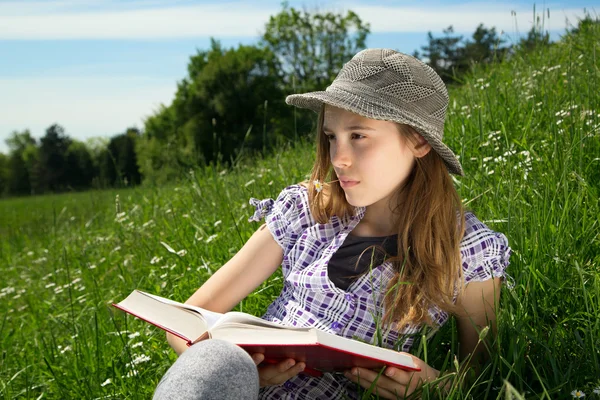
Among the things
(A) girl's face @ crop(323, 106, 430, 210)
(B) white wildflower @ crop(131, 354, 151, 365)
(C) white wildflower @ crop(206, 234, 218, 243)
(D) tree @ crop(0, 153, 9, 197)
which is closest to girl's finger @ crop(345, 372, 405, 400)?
(A) girl's face @ crop(323, 106, 430, 210)

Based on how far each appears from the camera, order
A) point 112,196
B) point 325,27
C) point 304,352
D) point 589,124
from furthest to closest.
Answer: point 325,27 → point 112,196 → point 589,124 → point 304,352

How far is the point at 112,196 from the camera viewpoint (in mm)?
7527

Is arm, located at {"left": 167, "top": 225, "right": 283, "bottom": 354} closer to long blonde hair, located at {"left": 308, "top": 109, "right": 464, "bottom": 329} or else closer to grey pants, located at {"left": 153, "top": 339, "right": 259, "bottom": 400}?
long blonde hair, located at {"left": 308, "top": 109, "right": 464, "bottom": 329}

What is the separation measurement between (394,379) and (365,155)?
653 mm

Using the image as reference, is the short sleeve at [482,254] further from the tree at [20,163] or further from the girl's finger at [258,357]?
the tree at [20,163]

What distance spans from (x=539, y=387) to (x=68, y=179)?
50340 millimetres

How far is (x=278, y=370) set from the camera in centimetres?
181

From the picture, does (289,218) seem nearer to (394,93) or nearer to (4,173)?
(394,93)

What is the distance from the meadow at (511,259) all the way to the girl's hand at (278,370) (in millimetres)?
347

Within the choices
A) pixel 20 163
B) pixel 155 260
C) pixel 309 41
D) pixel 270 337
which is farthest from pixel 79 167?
pixel 270 337

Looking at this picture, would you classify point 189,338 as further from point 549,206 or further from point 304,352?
point 549,206

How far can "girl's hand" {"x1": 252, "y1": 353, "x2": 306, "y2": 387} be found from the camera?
179 centimetres

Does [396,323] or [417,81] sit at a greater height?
[417,81]

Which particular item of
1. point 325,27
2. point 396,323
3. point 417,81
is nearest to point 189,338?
point 396,323
